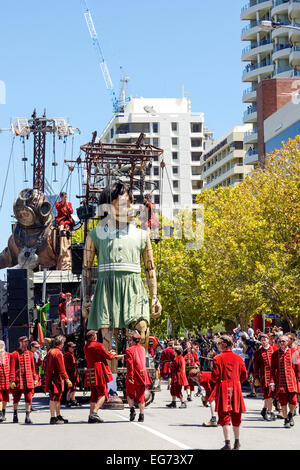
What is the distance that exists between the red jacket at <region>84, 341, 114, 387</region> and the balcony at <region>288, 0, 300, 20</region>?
202 feet

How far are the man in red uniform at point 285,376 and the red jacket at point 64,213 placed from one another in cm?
1539

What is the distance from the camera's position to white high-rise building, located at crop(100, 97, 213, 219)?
122m

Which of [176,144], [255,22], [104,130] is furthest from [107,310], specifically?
[104,130]

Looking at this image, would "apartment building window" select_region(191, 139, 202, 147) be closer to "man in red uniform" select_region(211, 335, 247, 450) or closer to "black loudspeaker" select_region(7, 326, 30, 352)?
"black loudspeaker" select_region(7, 326, 30, 352)

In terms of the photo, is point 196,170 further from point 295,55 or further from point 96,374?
point 96,374

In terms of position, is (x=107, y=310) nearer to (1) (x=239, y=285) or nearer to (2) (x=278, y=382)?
(2) (x=278, y=382)

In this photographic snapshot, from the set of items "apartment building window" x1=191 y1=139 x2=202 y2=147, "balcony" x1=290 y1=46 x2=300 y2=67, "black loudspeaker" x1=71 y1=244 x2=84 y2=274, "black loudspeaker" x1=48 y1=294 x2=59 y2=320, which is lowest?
"black loudspeaker" x1=48 y1=294 x2=59 y2=320

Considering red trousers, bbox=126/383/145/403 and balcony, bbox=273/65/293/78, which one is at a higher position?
balcony, bbox=273/65/293/78

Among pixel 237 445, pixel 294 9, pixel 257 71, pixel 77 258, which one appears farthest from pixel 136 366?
pixel 257 71

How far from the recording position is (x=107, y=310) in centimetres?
1719

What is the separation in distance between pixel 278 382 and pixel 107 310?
3297 millimetres

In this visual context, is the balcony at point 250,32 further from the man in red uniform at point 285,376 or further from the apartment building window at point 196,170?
the man in red uniform at point 285,376

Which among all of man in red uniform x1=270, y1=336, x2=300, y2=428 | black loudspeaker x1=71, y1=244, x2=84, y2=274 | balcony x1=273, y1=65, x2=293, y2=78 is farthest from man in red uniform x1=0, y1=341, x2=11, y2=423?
balcony x1=273, y1=65, x2=293, y2=78

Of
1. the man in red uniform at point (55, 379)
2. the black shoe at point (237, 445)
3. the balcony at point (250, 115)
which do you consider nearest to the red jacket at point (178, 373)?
the man in red uniform at point (55, 379)
